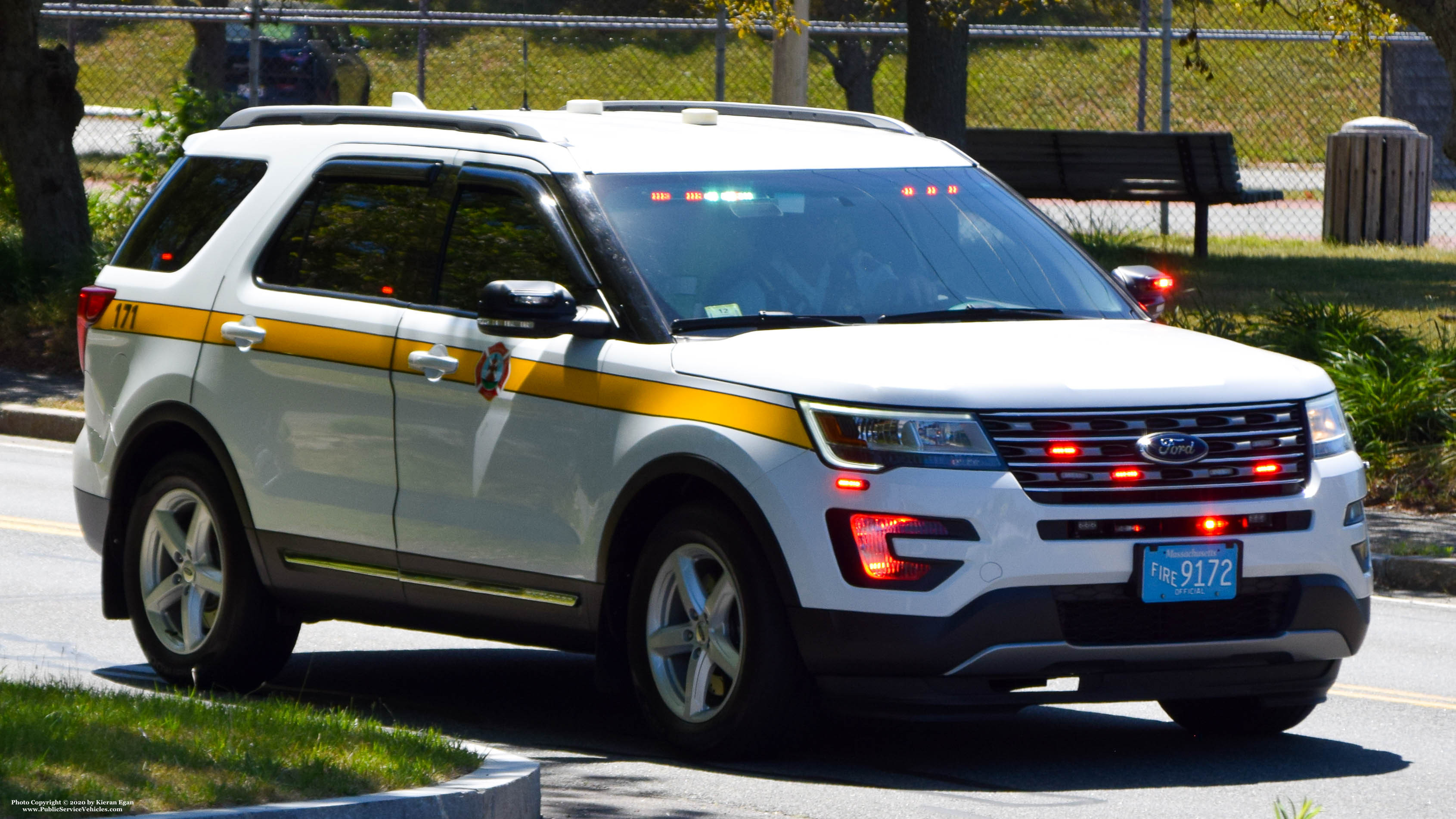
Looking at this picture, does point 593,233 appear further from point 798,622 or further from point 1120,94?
point 1120,94

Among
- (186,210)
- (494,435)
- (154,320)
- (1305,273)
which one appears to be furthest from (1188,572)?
(1305,273)

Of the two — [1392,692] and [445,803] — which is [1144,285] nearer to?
[1392,692]

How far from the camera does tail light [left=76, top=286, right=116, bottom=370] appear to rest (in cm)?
867

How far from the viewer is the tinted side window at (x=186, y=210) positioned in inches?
333

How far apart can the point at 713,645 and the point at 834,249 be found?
56.3 inches

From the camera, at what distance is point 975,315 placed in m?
7.38

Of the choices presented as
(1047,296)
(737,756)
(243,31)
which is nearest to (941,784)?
(737,756)

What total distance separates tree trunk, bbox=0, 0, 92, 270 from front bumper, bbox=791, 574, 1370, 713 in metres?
14.0

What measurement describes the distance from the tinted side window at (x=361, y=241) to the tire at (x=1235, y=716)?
2781mm

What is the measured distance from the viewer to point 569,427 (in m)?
7.08

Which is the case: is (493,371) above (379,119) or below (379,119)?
below

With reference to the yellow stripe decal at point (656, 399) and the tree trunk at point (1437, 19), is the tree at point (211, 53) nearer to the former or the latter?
the tree trunk at point (1437, 19)

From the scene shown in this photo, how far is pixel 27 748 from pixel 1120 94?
37129 millimetres

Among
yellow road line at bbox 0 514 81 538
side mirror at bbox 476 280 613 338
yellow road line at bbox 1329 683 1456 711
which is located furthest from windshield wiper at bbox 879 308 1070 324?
yellow road line at bbox 0 514 81 538
